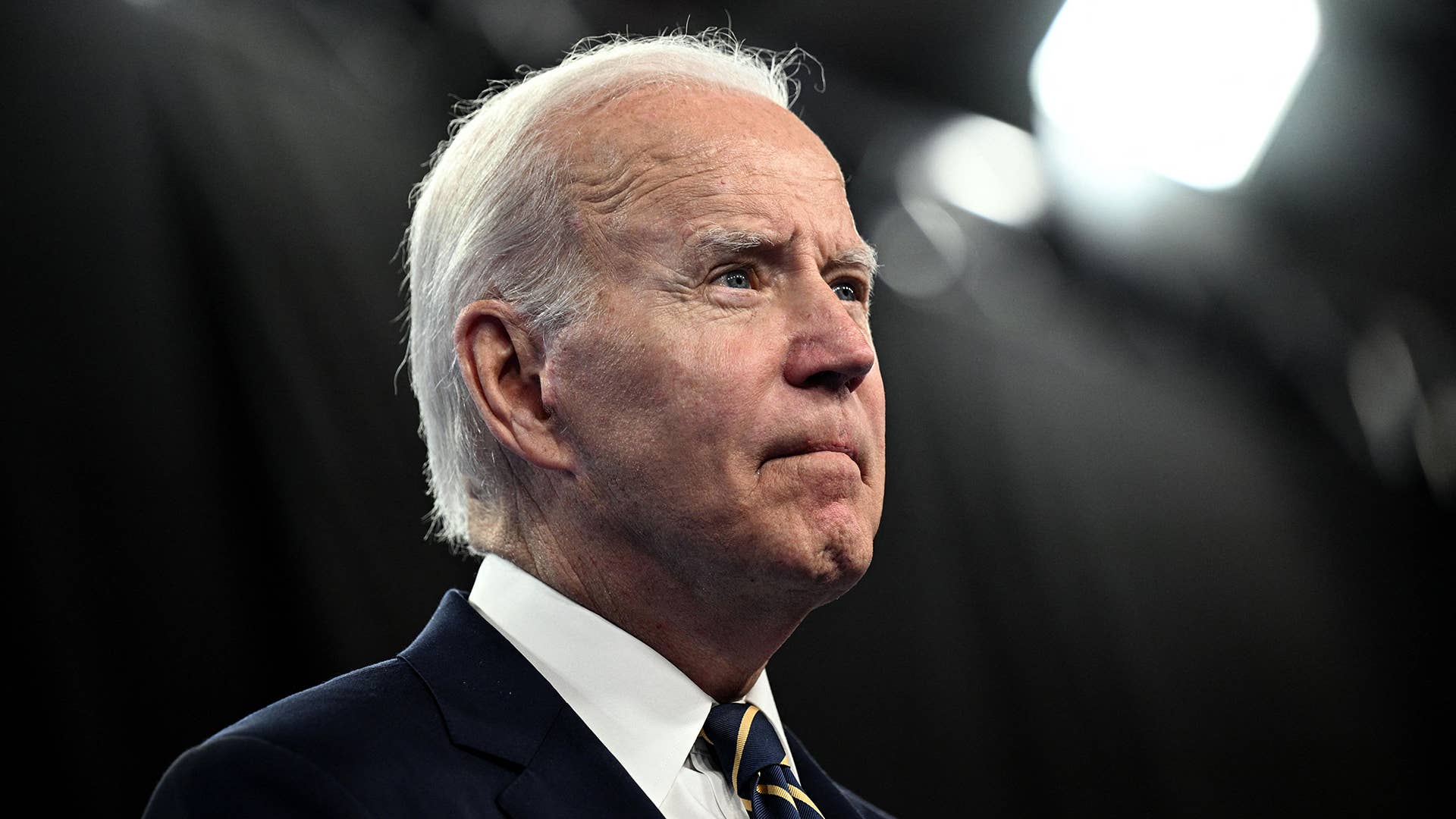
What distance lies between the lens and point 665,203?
4.90 ft

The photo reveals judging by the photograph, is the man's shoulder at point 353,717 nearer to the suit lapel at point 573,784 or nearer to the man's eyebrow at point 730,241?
the suit lapel at point 573,784

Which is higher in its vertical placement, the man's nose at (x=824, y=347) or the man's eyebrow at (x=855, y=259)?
the man's eyebrow at (x=855, y=259)

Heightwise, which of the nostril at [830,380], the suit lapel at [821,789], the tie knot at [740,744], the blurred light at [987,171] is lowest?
the suit lapel at [821,789]

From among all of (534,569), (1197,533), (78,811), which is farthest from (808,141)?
(1197,533)

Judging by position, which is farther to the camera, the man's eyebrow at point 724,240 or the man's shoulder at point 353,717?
the man's eyebrow at point 724,240

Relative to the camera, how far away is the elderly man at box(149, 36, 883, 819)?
133 cm

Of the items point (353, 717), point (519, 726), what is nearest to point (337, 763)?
point (353, 717)

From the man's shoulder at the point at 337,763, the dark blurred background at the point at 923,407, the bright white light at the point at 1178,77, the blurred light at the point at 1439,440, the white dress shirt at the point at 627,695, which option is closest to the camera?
the man's shoulder at the point at 337,763

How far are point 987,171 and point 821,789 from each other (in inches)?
75.2

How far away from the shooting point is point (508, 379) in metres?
1.54

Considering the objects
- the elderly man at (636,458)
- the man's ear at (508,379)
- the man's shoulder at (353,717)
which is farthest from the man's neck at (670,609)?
the man's shoulder at (353,717)

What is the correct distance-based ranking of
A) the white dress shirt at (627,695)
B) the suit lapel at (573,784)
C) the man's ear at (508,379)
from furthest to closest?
1. the man's ear at (508,379)
2. the white dress shirt at (627,695)
3. the suit lapel at (573,784)

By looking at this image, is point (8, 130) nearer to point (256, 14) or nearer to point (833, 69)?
point (256, 14)

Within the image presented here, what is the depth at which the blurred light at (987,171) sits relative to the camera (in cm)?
300
